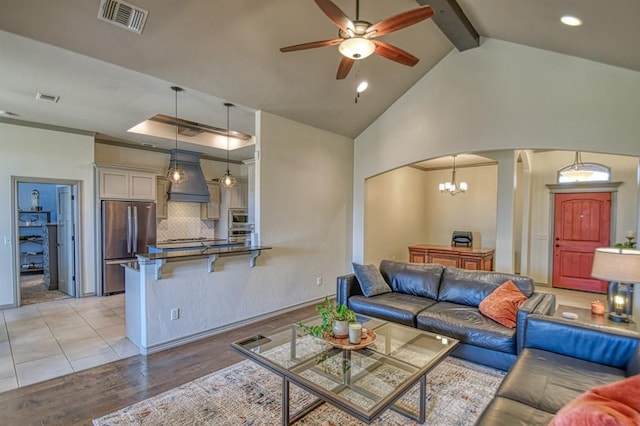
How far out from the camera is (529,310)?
9.49ft

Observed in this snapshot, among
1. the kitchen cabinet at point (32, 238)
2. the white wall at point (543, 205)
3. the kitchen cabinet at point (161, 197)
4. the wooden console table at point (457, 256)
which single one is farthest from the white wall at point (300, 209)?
the kitchen cabinet at point (32, 238)

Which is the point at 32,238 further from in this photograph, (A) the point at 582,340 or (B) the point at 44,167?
(A) the point at 582,340

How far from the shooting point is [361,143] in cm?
600

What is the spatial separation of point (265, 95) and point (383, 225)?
163 inches

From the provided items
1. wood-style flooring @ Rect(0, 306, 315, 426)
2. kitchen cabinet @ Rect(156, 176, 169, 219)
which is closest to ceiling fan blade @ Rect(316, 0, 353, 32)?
wood-style flooring @ Rect(0, 306, 315, 426)

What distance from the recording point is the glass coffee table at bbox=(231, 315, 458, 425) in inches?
75.4

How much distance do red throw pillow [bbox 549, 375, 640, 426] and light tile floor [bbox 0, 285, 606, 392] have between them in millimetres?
3824

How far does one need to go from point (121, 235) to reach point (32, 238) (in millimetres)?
3959

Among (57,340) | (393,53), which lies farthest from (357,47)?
(57,340)

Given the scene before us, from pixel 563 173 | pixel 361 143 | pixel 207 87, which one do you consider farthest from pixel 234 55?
pixel 563 173

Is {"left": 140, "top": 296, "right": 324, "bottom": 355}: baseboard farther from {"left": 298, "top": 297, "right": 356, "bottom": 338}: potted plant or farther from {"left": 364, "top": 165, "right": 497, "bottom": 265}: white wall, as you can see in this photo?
{"left": 364, "top": 165, "right": 497, "bottom": 265}: white wall

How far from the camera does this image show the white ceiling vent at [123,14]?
2.64 m

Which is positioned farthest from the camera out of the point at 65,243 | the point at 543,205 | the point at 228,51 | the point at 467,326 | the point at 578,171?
the point at 543,205

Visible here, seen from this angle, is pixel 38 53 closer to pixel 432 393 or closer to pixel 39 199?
pixel 432 393
